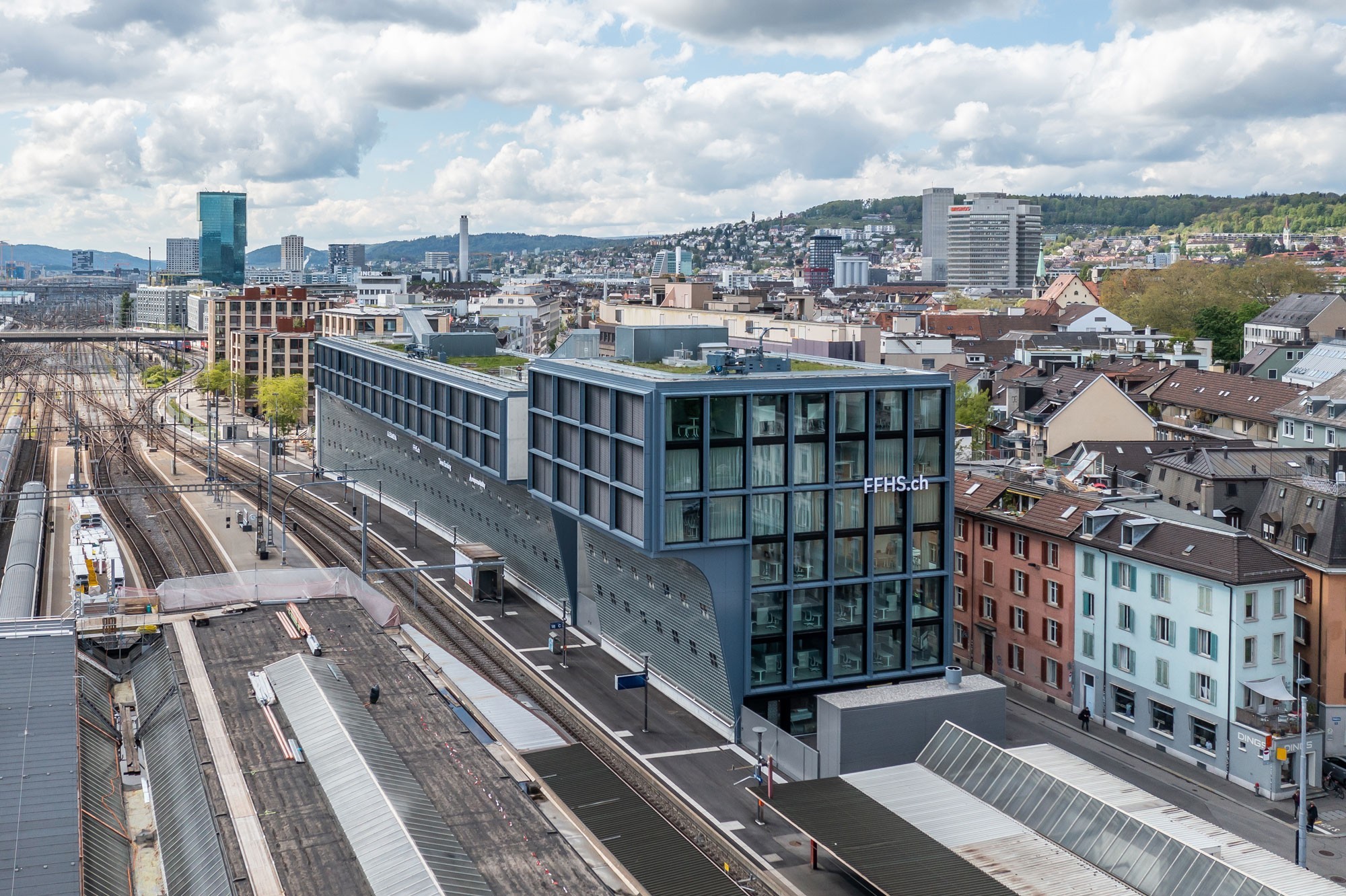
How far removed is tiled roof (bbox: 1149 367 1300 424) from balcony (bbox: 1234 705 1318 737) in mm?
52685

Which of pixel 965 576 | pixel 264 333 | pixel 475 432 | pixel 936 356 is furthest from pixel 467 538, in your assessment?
pixel 264 333

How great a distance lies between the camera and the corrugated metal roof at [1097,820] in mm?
34375

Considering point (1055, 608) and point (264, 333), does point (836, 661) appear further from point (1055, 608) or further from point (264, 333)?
point (264, 333)

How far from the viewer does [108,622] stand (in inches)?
2169

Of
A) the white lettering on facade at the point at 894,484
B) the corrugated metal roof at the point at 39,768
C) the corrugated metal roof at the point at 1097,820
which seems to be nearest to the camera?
the corrugated metal roof at the point at 39,768

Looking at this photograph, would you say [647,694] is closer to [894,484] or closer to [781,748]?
[781,748]

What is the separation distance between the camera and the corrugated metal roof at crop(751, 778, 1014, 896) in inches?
1385

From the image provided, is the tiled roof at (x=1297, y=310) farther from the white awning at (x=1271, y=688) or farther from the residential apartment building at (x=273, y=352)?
the residential apartment building at (x=273, y=352)

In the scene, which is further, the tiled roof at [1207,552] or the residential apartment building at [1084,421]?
the residential apartment building at [1084,421]

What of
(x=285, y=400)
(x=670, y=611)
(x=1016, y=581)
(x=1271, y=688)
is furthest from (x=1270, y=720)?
(x=285, y=400)

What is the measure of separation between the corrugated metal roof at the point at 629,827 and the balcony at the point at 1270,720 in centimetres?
2262

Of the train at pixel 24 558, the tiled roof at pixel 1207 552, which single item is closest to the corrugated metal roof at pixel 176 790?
the train at pixel 24 558

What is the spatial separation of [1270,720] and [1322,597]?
6735 mm

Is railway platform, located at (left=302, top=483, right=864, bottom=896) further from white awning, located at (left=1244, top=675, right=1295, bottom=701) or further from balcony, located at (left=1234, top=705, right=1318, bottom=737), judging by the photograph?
white awning, located at (left=1244, top=675, right=1295, bottom=701)
